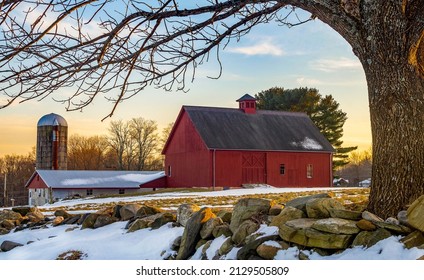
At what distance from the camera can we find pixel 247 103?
3559 cm

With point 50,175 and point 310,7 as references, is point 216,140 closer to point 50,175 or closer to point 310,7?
point 50,175

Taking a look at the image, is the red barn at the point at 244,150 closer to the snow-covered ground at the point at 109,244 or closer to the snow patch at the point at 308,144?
the snow patch at the point at 308,144

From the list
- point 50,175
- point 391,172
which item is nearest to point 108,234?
point 391,172

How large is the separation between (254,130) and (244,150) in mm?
2338

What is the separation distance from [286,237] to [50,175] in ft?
115

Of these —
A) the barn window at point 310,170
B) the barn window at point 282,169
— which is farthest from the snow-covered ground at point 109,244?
the barn window at point 310,170

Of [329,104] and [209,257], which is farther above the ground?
[329,104]

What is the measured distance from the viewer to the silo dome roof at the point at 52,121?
43719 mm

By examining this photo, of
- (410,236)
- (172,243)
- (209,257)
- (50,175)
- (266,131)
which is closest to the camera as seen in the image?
(410,236)

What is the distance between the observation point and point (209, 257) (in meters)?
6.20

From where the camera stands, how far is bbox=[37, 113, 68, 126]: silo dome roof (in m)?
43.7

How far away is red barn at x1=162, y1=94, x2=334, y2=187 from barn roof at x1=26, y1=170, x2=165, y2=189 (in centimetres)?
385

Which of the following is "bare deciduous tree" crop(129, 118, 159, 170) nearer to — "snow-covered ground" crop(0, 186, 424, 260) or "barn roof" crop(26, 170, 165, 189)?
"barn roof" crop(26, 170, 165, 189)

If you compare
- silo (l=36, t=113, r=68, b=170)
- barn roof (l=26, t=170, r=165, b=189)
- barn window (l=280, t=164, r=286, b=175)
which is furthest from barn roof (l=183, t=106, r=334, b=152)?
silo (l=36, t=113, r=68, b=170)
